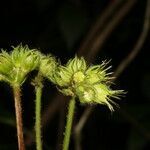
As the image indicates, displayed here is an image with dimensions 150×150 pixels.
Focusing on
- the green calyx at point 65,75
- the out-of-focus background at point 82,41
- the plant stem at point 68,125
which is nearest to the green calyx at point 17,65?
the green calyx at point 65,75

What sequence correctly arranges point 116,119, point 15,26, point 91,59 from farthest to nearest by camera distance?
point 15,26 → point 116,119 → point 91,59

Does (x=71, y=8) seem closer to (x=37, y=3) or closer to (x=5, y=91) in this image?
(x=37, y=3)

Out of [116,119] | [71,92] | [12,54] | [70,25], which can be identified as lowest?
[71,92]

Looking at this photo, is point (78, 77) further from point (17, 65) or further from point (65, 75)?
point (17, 65)

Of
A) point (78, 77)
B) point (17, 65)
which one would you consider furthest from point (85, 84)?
point (17, 65)

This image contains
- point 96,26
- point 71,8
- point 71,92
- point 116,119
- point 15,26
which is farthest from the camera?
point 15,26

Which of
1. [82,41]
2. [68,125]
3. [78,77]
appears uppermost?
[82,41]

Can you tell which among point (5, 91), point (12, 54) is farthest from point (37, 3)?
point (12, 54)

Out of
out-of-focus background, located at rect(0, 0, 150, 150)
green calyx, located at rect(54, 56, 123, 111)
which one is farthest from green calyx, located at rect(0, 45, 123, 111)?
out-of-focus background, located at rect(0, 0, 150, 150)
